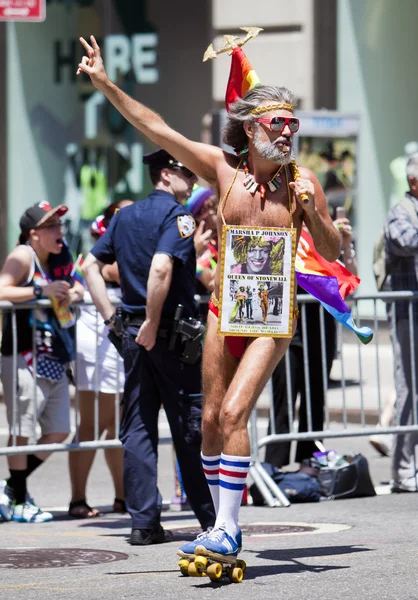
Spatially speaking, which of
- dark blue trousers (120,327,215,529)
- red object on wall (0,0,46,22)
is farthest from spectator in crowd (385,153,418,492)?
red object on wall (0,0,46,22)

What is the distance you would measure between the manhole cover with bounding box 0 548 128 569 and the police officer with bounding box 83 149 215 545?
1.38ft

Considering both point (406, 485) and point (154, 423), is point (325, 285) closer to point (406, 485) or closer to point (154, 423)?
point (154, 423)

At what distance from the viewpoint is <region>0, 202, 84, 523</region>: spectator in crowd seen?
26.8ft

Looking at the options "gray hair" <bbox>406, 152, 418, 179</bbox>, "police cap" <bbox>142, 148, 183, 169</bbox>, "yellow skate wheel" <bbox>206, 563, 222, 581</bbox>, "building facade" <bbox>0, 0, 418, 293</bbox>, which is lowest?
"yellow skate wheel" <bbox>206, 563, 222, 581</bbox>

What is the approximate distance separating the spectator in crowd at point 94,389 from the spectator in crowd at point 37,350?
0.16 m

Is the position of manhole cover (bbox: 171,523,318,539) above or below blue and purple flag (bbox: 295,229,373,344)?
below

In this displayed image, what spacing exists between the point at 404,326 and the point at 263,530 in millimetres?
2274

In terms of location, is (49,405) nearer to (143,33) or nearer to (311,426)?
(311,426)

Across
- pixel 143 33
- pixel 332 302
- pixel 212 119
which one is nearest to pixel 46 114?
pixel 143 33

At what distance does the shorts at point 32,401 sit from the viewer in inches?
324

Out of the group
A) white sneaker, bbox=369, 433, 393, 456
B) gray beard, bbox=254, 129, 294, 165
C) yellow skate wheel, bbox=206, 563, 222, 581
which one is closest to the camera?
yellow skate wheel, bbox=206, 563, 222, 581

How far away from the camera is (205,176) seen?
623cm

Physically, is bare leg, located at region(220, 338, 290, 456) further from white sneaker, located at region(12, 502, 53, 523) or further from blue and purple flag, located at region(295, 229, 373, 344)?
white sneaker, located at region(12, 502, 53, 523)

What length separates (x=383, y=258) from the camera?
31.0ft
